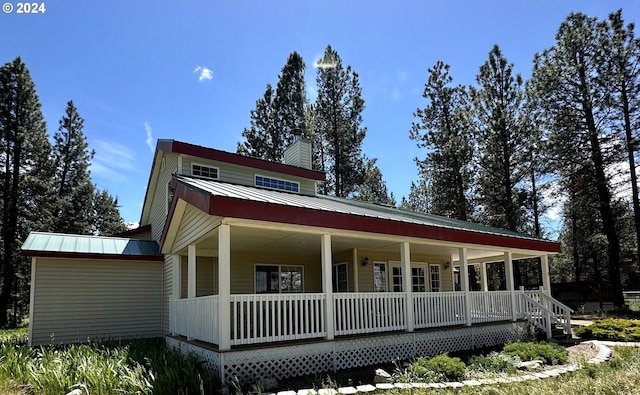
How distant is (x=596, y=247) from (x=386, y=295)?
24981mm

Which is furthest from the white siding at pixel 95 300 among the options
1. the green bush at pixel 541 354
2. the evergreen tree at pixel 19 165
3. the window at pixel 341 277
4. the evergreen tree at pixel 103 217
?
the evergreen tree at pixel 103 217

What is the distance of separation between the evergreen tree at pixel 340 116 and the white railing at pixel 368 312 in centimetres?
1845

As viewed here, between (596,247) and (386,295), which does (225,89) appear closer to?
(386,295)

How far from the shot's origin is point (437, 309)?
9969 millimetres

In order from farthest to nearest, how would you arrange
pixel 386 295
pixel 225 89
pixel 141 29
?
pixel 225 89 < pixel 141 29 < pixel 386 295

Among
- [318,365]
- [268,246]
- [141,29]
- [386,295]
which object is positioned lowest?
[318,365]

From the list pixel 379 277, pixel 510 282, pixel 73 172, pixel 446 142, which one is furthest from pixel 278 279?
pixel 73 172

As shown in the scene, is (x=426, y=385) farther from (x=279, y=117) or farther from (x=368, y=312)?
(x=279, y=117)

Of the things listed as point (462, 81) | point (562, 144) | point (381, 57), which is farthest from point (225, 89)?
point (562, 144)

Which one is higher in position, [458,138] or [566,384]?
[458,138]

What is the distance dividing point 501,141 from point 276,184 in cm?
1511

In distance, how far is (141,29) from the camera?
43.7 ft

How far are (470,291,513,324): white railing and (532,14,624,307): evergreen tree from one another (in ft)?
41.4

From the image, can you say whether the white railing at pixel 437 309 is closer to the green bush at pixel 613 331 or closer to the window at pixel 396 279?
the window at pixel 396 279
